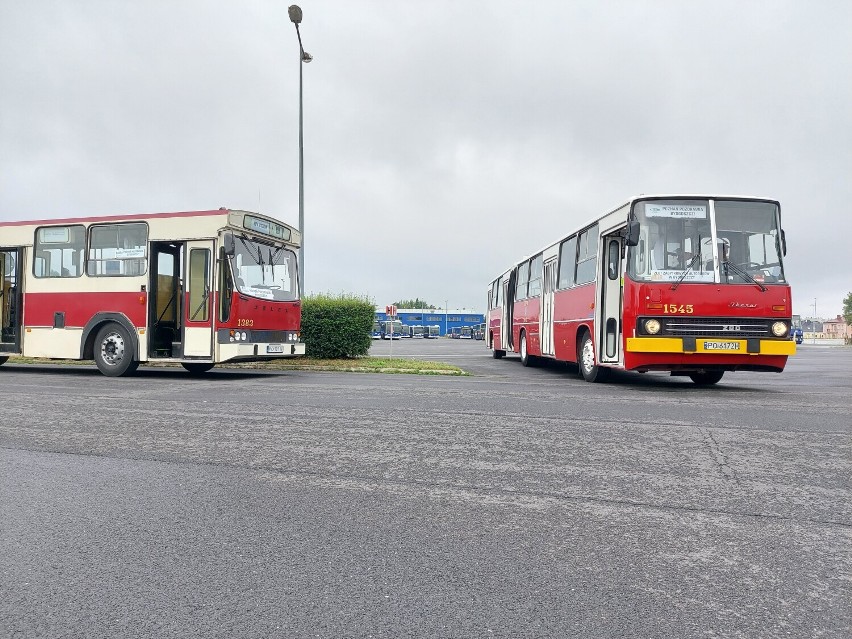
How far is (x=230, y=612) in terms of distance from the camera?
2.72 m

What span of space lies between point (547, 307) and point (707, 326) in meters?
6.31

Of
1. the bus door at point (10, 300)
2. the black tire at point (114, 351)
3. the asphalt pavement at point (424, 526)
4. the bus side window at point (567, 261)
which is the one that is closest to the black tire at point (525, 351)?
the bus side window at point (567, 261)

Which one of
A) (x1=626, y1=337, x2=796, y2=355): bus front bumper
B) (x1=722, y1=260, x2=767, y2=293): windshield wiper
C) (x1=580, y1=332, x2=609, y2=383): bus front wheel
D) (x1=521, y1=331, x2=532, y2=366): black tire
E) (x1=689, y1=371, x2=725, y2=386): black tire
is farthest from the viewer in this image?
(x1=521, y1=331, x2=532, y2=366): black tire

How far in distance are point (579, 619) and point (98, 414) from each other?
7.03 meters

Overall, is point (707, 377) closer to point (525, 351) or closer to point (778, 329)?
point (778, 329)

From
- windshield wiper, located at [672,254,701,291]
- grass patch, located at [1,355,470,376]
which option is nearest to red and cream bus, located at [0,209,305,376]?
grass patch, located at [1,355,470,376]

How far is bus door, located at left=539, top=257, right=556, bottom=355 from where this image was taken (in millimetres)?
17188

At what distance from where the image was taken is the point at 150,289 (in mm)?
14250

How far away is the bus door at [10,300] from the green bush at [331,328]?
6.74 meters

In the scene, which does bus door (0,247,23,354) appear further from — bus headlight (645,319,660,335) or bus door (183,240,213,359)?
bus headlight (645,319,660,335)

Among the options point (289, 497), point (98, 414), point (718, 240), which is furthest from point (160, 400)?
point (718, 240)

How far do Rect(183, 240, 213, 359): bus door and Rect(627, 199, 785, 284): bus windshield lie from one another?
8006mm

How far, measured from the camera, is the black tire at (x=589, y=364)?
13.7 meters

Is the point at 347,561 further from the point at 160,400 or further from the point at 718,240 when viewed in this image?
the point at 718,240
